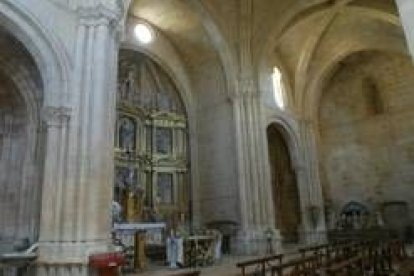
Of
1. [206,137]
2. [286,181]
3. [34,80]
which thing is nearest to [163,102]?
[206,137]

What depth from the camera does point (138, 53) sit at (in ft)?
61.1

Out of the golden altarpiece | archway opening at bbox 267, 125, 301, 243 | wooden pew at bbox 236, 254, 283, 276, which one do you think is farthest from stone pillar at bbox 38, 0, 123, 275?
archway opening at bbox 267, 125, 301, 243

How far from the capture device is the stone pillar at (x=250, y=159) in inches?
640

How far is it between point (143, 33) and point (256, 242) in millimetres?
10835

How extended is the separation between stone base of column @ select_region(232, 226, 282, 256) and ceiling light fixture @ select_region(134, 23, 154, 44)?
9822 millimetres

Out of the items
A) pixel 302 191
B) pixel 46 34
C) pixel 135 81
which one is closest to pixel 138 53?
pixel 135 81

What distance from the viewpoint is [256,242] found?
16.1m

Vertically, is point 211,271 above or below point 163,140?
below

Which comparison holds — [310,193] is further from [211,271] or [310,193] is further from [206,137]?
[211,271]

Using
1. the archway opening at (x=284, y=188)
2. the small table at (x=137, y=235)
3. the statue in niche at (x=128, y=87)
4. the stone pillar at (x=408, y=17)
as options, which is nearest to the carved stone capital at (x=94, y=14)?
the small table at (x=137, y=235)

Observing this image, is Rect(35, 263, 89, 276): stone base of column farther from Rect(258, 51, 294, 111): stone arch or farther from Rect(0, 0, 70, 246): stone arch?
Rect(258, 51, 294, 111): stone arch

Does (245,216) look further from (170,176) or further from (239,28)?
(239,28)

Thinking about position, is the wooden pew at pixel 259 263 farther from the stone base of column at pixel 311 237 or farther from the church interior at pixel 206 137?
the stone base of column at pixel 311 237

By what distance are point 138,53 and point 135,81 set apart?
4.46 feet
